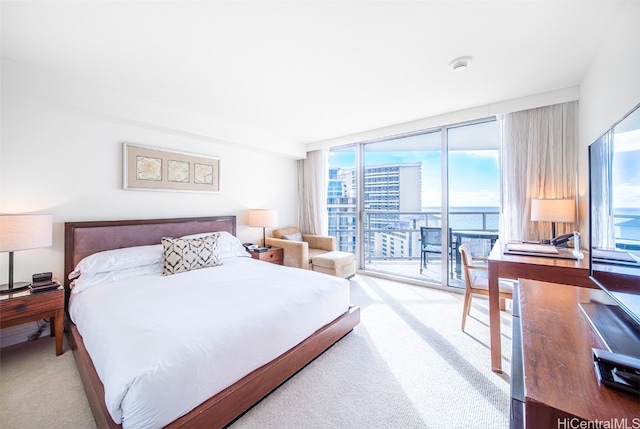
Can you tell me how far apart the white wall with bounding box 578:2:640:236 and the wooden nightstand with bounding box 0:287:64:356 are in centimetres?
408

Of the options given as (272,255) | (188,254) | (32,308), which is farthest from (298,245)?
(32,308)

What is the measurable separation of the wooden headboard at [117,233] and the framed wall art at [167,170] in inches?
17.2

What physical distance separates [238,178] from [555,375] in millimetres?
4079

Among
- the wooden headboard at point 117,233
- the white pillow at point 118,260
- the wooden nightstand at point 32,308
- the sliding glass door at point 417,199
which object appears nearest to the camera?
the wooden nightstand at point 32,308

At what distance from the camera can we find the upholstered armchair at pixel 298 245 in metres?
3.81

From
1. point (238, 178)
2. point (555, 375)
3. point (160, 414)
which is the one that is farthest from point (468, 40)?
point (238, 178)

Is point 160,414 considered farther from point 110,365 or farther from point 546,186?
point 546,186

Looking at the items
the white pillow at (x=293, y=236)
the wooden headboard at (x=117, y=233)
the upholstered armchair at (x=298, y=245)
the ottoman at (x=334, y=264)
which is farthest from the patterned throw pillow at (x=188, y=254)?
Answer: the white pillow at (x=293, y=236)

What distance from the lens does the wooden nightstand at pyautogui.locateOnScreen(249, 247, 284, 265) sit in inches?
148

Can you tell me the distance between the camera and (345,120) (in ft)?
12.1

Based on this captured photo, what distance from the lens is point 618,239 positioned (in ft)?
3.47

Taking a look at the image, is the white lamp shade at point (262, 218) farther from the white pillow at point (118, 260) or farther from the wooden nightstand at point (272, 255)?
the white pillow at point (118, 260)

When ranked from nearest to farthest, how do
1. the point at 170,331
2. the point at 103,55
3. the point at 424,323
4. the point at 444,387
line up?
the point at 170,331 < the point at 444,387 < the point at 103,55 < the point at 424,323

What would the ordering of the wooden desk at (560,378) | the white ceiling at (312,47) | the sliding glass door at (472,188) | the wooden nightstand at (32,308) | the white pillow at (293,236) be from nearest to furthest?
the wooden desk at (560,378) < the white ceiling at (312,47) < the wooden nightstand at (32,308) < the sliding glass door at (472,188) < the white pillow at (293,236)
